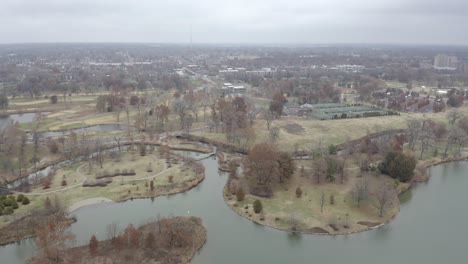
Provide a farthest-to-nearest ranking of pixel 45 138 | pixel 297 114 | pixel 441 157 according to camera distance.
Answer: pixel 297 114 < pixel 45 138 < pixel 441 157

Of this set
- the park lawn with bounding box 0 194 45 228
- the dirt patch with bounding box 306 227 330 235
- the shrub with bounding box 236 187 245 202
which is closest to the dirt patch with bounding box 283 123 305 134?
the shrub with bounding box 236 187 245 202

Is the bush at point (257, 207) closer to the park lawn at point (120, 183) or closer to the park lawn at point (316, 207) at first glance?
the park lawn at point (316, 207)

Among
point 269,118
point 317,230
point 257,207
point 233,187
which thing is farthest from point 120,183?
point 269,118

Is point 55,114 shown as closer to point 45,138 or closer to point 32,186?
point 45,138

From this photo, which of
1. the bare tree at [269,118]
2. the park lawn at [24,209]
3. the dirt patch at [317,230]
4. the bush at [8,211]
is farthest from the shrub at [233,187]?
the bare tree at [269,118]

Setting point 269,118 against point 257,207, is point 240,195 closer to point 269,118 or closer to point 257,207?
point 257,207

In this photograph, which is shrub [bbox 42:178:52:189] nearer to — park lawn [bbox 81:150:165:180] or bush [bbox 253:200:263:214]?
park lawn [bbox 81:150:165:180]

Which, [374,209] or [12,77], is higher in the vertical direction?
[12,77]

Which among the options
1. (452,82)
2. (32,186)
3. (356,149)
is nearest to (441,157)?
(356,149)
